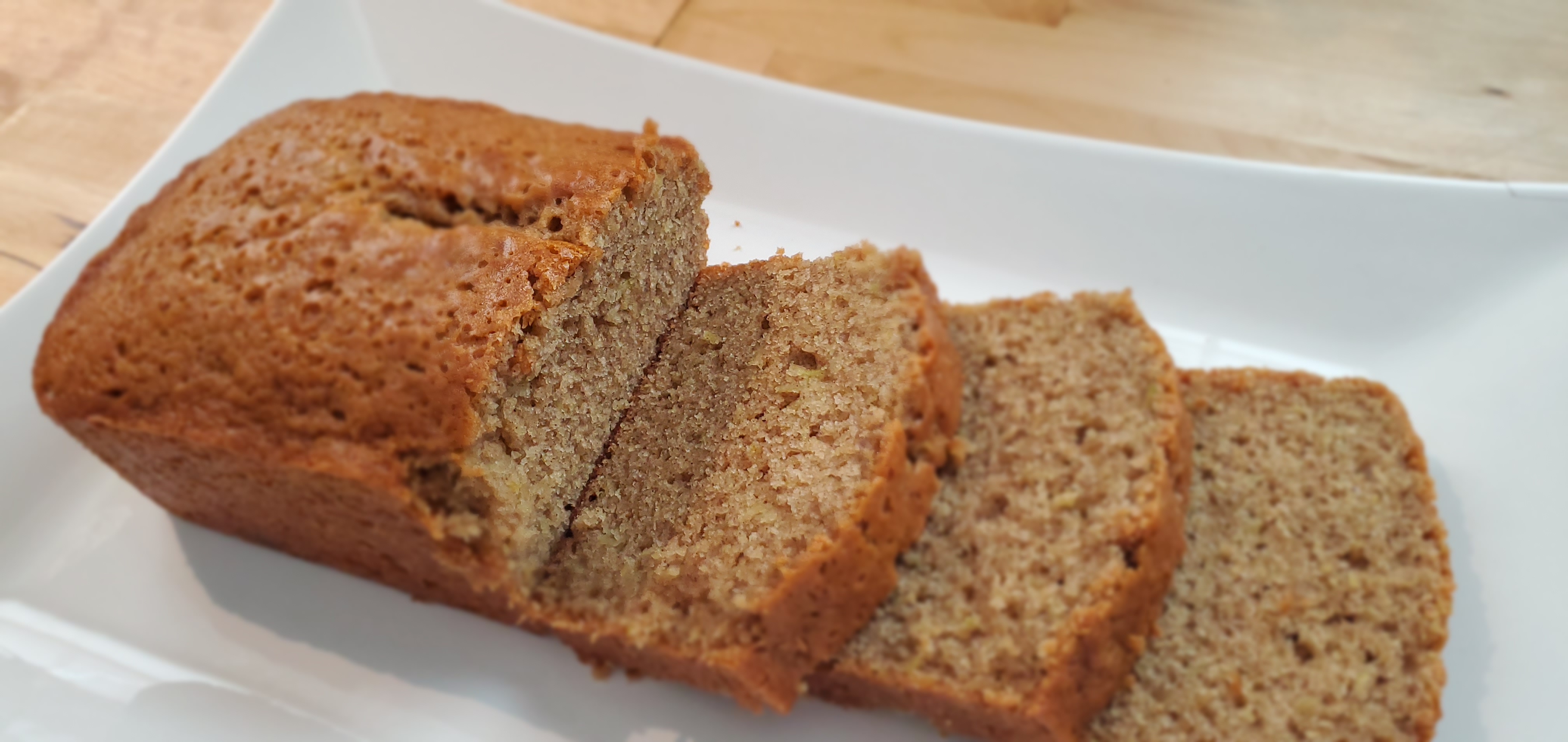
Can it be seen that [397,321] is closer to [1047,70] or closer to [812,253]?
[812,253]

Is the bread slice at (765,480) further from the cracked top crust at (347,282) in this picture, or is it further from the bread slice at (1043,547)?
the cracked top crust at (347,282)

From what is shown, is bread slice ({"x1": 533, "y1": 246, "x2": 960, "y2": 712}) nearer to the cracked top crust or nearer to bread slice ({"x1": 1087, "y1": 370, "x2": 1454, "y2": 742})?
the cracked top crust

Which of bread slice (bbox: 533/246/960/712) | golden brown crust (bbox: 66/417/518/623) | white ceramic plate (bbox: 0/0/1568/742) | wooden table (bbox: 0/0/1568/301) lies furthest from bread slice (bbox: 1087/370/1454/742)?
golden brown crust (bbox: 66/417/518/623)

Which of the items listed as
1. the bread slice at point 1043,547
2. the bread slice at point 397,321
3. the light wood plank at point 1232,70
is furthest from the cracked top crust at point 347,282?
the light wood plank at point 1232,70

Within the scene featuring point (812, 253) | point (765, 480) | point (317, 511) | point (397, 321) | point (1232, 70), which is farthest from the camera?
point (1232, 70)

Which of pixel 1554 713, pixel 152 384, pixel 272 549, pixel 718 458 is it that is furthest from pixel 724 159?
pixel 1554 713

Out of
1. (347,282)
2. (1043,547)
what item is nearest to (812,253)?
(1043,547)
